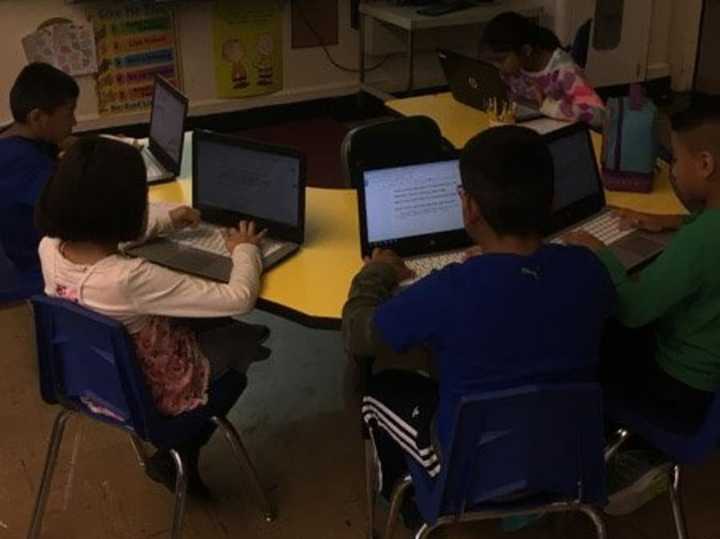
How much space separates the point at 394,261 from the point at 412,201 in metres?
0.18

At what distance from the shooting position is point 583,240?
2.16m

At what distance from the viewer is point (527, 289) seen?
1529 mm

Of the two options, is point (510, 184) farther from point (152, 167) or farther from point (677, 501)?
point (152, 167)

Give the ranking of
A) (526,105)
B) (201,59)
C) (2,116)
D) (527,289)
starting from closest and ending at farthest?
1. (527,289)
2. (526,105)
3. (2,116)
4. (201,59)

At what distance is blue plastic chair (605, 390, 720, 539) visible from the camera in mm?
1778

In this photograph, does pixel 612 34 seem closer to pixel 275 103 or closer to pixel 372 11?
pixel 372 11

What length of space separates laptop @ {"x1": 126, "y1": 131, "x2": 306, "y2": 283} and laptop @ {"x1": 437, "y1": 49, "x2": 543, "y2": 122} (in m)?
1.18

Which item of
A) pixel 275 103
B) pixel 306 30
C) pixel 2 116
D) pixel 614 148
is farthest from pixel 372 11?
pixel 614 148

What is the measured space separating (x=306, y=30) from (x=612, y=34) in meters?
1.89

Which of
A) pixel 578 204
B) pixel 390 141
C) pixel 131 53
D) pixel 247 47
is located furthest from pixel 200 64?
pixel 578 204

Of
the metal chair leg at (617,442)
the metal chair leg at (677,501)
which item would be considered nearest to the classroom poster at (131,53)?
the metal chair leg at (617,442)

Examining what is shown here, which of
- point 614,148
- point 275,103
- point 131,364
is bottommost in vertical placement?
point 275,103

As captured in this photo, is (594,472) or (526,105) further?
(526,105)

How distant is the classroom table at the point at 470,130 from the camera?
250 cm
